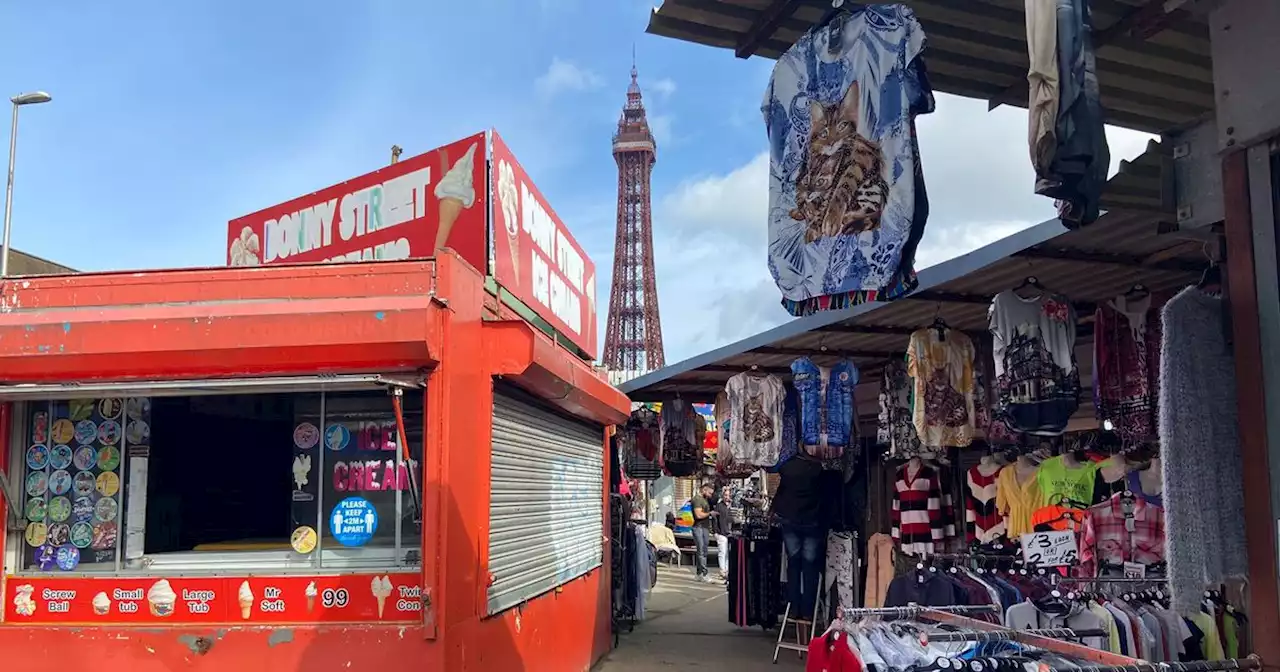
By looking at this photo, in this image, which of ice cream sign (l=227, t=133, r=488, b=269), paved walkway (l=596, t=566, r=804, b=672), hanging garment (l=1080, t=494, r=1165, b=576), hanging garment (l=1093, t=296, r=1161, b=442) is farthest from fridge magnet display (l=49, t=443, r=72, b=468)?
hanging garment (l=1080, t=494, r=1165, b=576)

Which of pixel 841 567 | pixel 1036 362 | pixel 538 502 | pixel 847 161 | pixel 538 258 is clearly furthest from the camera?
pixel 841 567

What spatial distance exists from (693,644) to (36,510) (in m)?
7.38

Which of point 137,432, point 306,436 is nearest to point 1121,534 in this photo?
point 306,436

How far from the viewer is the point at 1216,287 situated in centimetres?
419

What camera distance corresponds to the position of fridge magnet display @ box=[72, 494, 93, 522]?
6.36m

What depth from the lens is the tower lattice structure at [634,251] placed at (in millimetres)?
91312

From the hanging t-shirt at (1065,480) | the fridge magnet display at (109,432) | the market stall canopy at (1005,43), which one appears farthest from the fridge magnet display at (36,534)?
the hanging t-shirt at (1065,480)

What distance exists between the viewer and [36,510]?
252 inches

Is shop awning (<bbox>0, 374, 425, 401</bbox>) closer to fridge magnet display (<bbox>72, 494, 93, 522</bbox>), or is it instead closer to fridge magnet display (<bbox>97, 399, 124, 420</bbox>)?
fridge magnet display (<bbox>97, 399, 124, 420</bbox>)

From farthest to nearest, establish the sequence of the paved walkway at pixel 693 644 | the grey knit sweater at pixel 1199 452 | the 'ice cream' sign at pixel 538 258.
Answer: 1. the paved walkway at pixel 693 644
2. the 'ice cream' sign at pixel 538 258
3. the grey knit sweater at pixel 1199 452

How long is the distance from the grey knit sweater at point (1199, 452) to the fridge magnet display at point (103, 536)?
612 cm

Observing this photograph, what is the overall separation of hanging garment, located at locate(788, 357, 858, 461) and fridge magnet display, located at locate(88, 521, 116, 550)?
5241mm

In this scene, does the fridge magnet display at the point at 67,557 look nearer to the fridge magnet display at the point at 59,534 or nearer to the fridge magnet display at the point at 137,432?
the fridge magnet display at the point at 59,534

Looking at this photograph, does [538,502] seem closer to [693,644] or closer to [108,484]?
[108,484]
